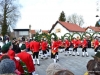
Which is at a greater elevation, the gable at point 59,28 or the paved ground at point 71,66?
the gable at point 59,28

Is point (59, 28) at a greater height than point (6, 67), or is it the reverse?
point (6, 67)

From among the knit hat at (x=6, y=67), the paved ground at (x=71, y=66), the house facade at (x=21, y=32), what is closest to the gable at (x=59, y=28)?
the house facade at (x=21, y=32)

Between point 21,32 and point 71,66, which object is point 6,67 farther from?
point 21,32

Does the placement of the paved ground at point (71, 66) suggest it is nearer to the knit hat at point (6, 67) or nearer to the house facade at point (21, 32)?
the knit hat at point (6, 67)

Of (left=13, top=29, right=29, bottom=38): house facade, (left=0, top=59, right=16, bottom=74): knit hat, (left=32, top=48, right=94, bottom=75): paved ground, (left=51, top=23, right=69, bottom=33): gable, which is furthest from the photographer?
(left=13, top=29, right=29, bottom=38): house facade

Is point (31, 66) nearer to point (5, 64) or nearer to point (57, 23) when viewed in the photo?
point (5, 64)

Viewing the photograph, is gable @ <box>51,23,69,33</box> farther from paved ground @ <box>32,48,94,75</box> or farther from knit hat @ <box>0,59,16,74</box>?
knit hat @ <box>0,59,16,74</box>

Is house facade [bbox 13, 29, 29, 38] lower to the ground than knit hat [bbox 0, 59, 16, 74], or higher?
lower

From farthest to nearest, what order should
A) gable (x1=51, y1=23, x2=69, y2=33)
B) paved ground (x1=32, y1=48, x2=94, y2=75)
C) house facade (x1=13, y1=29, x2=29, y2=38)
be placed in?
Answer: house facade (x1=13, y1=29, x2=29, y2=38) < gable (x1=51, y1=23, x2=69, y2=33) < paved ground (x1=32, y1=48, x2=94, y2=75)

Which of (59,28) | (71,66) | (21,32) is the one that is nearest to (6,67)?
(71,66)

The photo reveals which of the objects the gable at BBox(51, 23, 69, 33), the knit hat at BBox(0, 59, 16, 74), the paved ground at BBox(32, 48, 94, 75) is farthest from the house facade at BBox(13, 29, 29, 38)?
the knit hat at BBox(0, 59, 16, 74)

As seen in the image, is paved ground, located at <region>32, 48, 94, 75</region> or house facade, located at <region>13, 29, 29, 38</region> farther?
house facade, located at <region>13, 29, 29, 38</region>

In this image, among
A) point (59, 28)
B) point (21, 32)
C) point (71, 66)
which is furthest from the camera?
point (21, 32)

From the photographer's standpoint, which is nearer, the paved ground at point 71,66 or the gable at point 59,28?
the paved ground at point 71,66
